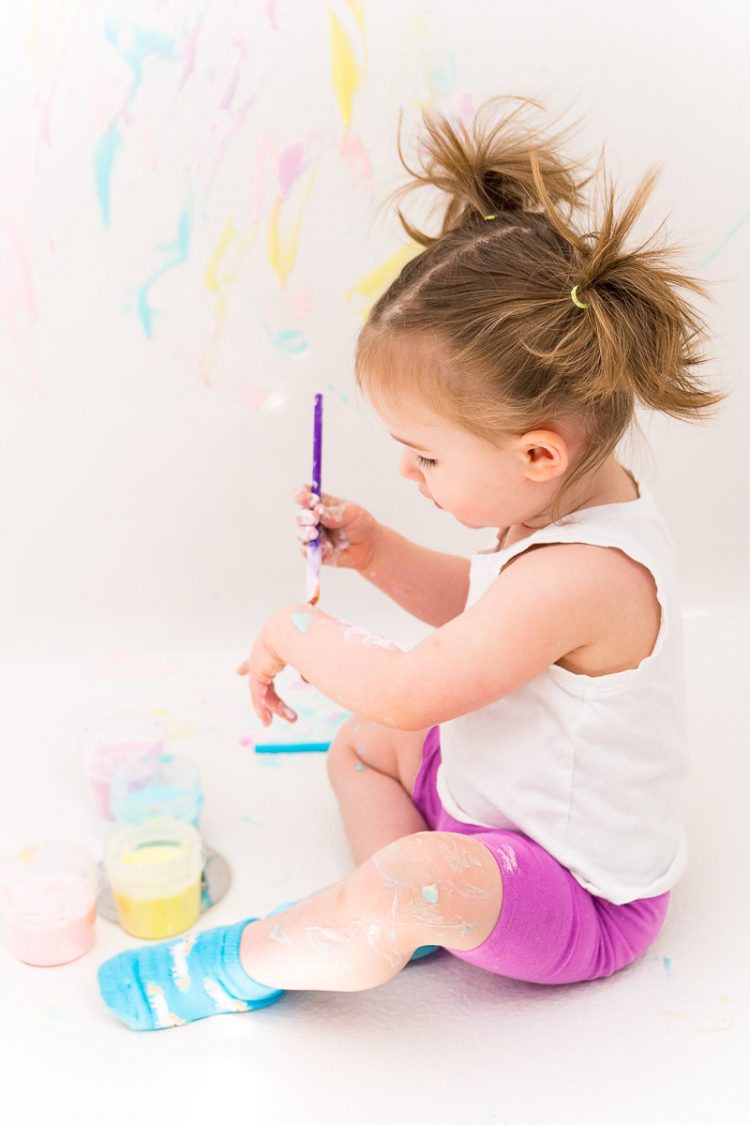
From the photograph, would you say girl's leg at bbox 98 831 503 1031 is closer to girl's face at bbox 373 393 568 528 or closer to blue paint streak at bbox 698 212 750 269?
girl's face at bbox 373 393 568 528

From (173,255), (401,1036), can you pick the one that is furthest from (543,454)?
(173,255)

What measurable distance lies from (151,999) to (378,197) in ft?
2.97

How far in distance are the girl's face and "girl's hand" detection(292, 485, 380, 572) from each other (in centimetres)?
18

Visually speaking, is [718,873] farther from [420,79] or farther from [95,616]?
[420,79]

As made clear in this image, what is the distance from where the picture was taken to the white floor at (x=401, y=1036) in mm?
871

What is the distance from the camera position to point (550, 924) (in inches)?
36.3

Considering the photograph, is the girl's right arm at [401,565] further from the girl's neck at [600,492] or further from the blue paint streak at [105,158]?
the blue paint streak at [105,158]

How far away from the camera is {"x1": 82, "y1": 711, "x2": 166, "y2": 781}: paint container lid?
1.24 meters

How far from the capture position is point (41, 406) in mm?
1438

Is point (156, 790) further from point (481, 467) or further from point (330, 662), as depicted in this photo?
point (481, 467)

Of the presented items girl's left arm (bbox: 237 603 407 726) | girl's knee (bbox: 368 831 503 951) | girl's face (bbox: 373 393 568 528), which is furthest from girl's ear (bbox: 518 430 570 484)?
girl's knee (bbox: 368 831 503 951)

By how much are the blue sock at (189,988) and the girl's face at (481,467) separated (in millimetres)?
367

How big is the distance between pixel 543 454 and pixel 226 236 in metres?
0.65

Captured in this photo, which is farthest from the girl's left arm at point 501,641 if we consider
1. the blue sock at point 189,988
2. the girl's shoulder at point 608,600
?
the blue sock at point 189,988
